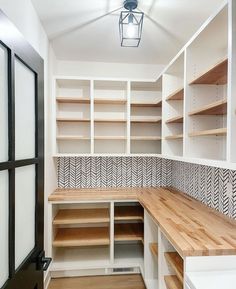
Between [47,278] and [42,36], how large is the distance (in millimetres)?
2395

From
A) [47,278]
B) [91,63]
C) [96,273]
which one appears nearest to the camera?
[47,278]

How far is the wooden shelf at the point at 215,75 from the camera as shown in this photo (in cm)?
145

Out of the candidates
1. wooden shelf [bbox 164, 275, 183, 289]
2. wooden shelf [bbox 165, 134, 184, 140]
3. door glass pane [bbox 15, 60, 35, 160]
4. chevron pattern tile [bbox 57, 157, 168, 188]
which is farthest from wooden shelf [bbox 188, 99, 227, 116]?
chevron pattern tile [bbox 57, 157, 168, 188]

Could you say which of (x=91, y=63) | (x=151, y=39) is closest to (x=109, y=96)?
(x=91, y=63)

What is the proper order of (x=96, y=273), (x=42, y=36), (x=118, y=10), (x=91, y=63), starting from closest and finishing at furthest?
(x=118, y=10), (x=42, y=36), (x=96, y=273), (x=91, y=63)

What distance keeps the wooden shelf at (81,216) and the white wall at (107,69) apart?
1.72 m

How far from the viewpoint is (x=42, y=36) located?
7.13 feet

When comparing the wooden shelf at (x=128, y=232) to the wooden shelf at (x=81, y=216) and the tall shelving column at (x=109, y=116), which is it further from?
the tall shelving column at (x=109, y=116)

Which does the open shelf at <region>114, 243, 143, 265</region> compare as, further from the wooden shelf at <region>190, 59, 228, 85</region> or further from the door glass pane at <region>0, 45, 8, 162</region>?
the door glass pane at <region>0, 45, 8, 162</region>

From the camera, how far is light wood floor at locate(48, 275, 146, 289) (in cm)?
238

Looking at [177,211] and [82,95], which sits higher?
[82,95]

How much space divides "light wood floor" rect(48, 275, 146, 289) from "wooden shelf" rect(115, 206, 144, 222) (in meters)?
0.63

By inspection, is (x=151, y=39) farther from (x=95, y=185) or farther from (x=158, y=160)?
(x=95, y=185)

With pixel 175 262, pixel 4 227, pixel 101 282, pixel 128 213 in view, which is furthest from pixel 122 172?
pixel 4 227
